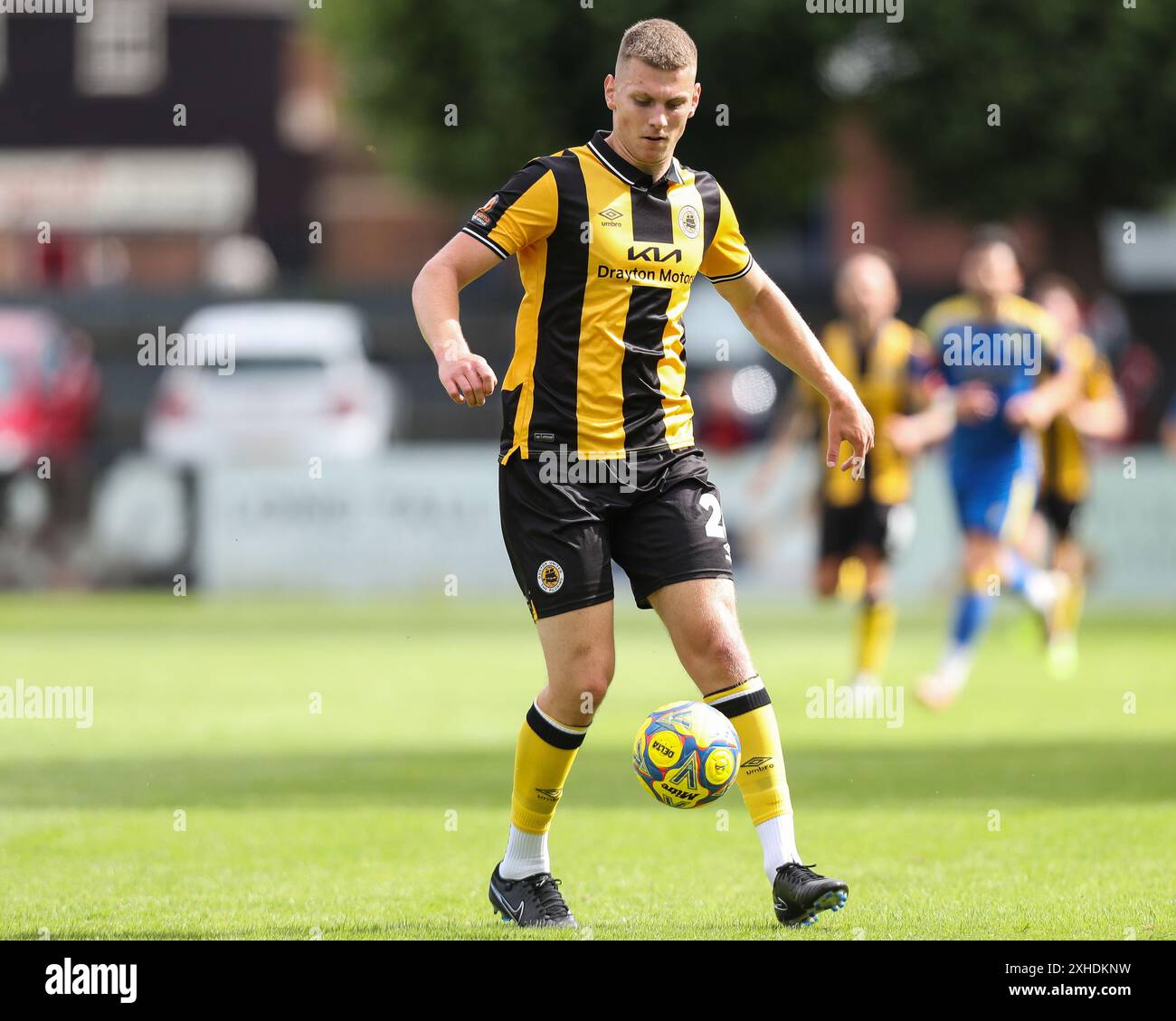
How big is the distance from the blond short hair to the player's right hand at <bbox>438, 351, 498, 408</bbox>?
105 cm

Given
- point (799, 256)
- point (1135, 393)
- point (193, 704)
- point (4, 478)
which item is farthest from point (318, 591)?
point (799, 256)

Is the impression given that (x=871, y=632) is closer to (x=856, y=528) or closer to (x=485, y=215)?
(x=856, y=528)

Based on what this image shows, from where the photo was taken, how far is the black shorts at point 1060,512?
16.1 m

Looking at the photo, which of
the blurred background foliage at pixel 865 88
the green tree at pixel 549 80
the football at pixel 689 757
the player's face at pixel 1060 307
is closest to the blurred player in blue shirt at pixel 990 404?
the player's face at pixel 1060 307

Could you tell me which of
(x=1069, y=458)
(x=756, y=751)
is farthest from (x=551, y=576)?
(x=1069, y=458)

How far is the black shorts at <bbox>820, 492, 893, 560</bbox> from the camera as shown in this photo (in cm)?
1301

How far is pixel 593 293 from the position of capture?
621cm

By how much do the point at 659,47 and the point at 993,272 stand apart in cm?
708

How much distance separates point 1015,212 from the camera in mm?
28250

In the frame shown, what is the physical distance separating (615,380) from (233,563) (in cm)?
1514

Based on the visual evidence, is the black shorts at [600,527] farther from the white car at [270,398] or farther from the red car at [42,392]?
the red car at [42,392]

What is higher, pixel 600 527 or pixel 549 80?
pixel 549 80

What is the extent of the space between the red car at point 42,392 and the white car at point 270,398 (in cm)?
92

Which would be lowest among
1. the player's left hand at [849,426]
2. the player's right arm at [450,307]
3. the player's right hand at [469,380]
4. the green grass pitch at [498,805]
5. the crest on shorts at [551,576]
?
the green grass pitch at [498,805]
